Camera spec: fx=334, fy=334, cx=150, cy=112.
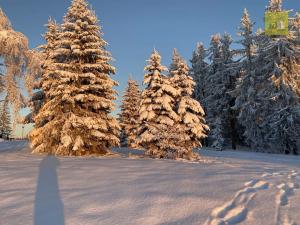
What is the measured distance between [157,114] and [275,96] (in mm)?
12608

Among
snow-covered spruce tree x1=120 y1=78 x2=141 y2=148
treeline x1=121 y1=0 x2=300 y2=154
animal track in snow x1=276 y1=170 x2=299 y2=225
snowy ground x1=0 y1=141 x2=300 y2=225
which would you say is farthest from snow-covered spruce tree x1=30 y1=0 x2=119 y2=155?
snow-covered spruce tree x1=120 y1=78 x2=141 y2=148

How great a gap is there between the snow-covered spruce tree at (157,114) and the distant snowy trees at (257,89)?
459 inches

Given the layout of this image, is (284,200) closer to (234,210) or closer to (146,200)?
(234,210)

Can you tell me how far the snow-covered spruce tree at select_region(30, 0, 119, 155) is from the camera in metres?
20.2

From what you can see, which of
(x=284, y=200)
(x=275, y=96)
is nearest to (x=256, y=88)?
(x=275, y=96)

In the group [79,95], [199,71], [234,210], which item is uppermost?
[199,71]

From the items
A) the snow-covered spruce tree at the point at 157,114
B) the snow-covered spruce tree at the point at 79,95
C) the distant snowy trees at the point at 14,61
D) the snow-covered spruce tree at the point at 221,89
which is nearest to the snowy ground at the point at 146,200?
the distant snowy trees at the point at 14,61

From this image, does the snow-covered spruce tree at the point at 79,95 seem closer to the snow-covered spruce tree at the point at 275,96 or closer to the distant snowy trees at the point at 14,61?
the distant snowy trees at the point at 14,61

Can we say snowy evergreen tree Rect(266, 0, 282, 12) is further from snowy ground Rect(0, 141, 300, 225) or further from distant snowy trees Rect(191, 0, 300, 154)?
snowy ground Rect(0, 141, 300, 225)

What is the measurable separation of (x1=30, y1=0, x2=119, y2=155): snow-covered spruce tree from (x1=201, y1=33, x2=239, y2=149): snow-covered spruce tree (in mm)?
23376

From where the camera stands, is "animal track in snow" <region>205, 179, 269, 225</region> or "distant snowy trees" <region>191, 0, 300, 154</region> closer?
"animal track in snow" <region>205, 179, 269, 225</region>

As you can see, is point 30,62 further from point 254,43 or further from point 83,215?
point 254,43

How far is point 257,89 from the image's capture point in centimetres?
3603

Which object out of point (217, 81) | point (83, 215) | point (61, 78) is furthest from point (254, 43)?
point (83, 215)
